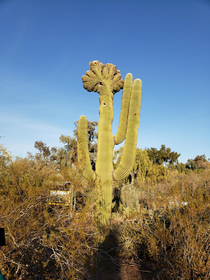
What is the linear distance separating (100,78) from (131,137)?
283 cm

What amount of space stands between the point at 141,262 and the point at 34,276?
3.05 m

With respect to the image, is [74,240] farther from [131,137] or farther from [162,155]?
[162,155]

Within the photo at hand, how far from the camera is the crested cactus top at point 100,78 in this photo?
25.7ft

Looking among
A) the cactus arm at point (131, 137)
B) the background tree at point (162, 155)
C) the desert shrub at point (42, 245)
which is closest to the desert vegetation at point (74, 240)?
the desert shrub at point (42, 245)

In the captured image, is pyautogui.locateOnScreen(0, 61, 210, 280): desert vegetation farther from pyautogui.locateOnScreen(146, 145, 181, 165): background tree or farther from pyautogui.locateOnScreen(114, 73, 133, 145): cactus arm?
pyautogui.locateOnScreen(146, 145, 181, 165): background tree

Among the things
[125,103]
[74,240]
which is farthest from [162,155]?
[74,240]

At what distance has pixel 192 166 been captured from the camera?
32.2 metres

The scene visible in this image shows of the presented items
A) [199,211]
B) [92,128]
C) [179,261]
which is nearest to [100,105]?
[199,211]

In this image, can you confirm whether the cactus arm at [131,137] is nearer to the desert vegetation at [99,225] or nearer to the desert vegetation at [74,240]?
the desert vegetation at [99,225]

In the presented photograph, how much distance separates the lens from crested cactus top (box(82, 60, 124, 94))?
25.7 feet

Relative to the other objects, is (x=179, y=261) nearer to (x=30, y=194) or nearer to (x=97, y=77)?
(x=30, y=194)

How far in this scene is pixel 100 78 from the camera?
788 centimetres

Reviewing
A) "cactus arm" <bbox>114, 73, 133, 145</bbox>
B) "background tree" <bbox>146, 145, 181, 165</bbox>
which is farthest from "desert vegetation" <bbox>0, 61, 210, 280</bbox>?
"background tree" <bbox>146, 145, 181, 165</bbox>

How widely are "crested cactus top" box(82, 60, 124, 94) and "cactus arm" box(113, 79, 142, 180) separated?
3.13ft
